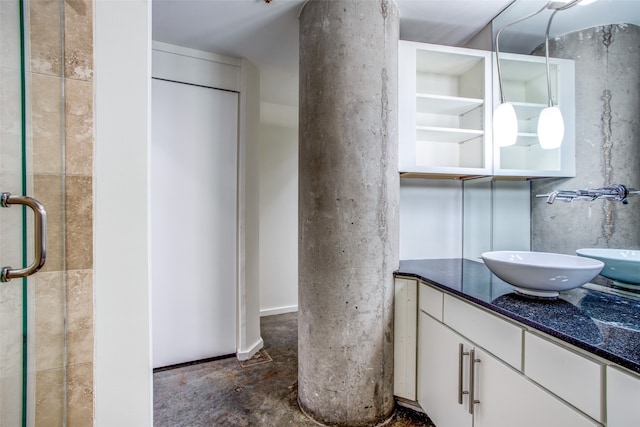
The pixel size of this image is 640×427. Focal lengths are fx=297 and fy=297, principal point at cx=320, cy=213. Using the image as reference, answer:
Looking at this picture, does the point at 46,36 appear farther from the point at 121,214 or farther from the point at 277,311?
the point at 277,311

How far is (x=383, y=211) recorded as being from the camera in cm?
171

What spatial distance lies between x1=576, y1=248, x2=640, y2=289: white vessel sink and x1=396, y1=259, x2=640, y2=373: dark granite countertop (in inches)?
3.1

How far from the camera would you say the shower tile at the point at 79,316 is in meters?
0.95

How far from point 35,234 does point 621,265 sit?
80.9 inches

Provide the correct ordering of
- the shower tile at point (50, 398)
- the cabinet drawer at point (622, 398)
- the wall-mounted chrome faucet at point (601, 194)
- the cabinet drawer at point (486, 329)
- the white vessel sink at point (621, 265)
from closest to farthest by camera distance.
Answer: the cabinet drawer at point (622, 398) → the shower tile at point (50, 398) → the cabinet drawer at point (486, 329) → the white vessel sink at point (621, 265) → the wall-mounted chrome faucet at point (601, 194)

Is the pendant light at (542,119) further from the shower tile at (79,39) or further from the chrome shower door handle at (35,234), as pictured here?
the chrome shower door handle at (35,234)

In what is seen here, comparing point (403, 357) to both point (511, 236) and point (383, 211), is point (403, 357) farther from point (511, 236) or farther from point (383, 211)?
point (511, 236)

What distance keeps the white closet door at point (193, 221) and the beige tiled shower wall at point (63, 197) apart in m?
1.46

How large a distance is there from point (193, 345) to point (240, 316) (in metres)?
0.43

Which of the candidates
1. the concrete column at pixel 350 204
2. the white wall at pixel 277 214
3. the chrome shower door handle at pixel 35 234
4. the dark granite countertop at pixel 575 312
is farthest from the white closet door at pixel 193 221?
the dark granite countertop at pixel 575 312

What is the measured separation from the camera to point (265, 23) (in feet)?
6.72

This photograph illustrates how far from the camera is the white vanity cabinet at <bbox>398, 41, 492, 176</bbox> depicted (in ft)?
6.16

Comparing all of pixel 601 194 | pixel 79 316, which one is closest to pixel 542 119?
pixel 601 194

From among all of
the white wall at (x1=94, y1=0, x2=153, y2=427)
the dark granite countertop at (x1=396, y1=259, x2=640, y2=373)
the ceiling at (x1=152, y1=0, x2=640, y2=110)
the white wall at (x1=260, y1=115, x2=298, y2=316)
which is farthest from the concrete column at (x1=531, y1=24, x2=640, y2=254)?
the white wall at (x1=260, y1=115, x2=298, y2=316)
